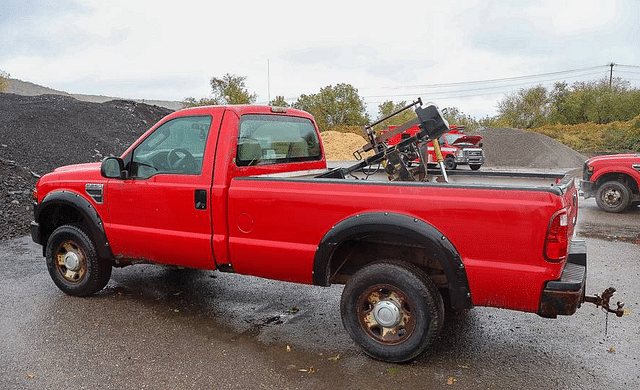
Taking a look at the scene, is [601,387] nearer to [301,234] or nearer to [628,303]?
[628,303]

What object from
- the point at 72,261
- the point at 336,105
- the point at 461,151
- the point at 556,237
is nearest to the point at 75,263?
the point at 72,261

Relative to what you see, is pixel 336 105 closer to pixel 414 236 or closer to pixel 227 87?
pixel 227 87

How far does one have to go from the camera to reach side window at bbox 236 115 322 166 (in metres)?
4.47

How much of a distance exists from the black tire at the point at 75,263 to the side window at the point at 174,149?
1048mm

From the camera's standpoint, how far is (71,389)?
11.0 feet

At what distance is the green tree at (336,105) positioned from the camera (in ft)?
155

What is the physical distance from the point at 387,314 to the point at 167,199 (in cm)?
217

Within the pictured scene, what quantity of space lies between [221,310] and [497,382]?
2.62 meters

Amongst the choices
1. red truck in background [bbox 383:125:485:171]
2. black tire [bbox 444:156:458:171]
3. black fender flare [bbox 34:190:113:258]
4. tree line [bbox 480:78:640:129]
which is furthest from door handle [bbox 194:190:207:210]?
tree line [bbox 480:78:640:129]

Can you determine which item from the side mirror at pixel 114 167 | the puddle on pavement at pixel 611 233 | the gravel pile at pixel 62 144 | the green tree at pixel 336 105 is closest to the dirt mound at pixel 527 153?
the gravel pile at pixel 62 144

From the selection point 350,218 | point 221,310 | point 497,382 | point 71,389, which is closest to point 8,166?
point 221,310

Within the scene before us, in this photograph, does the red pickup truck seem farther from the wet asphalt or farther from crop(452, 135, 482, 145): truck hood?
crop(452, 135, 482, 145): truck hood

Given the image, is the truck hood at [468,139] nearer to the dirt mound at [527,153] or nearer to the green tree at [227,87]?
the dirt mound at [527,153]

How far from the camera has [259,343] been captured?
409 cm
